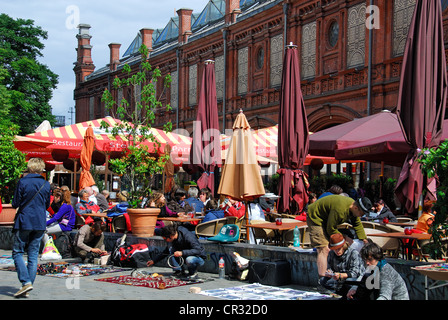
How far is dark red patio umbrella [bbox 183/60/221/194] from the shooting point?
1603cm

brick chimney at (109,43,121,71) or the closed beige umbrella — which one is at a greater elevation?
brick chimney at (109,43,121,71)

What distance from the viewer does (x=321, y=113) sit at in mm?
24984

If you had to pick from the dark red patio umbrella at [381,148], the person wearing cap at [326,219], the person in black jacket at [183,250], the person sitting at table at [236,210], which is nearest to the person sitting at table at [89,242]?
the person in black jacket at [183,250]

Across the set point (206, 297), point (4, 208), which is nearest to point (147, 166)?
point (4, 208)

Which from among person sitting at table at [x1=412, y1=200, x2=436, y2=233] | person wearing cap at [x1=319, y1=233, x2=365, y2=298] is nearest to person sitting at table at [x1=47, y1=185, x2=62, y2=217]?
person wearing cap at [x1=319, y1=233, x2=365, y2=298]

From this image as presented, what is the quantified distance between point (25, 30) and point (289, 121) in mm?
36058

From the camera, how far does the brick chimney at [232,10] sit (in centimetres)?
3272

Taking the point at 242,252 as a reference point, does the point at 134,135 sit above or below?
above

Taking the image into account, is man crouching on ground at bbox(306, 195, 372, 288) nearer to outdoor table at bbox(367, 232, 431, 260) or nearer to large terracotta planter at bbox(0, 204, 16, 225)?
outdoor table at bbox(367, 232, 431, 260)

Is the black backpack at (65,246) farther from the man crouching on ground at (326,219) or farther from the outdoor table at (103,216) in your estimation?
the man crouching on ground at (326,219)

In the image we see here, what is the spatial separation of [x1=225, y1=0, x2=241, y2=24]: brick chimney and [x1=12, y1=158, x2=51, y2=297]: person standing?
2581 centimetres

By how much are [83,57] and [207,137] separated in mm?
43485

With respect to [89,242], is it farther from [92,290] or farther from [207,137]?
[207,137]
